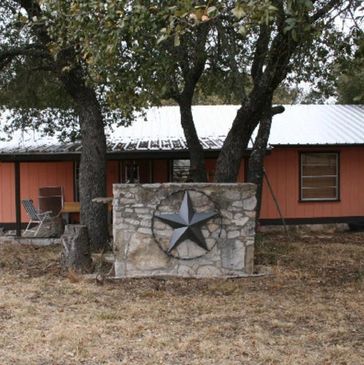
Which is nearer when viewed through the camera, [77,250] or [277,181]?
[77,250]

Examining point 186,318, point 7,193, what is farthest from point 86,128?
point 186,318

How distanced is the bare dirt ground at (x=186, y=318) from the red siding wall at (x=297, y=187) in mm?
5498

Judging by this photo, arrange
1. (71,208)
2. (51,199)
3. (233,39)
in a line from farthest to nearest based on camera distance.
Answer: (51,199), (71,208), (233,39)

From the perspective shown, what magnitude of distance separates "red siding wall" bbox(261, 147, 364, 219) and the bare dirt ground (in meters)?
5.50

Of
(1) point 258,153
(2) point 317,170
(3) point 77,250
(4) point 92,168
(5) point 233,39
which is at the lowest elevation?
(3) point 77,250

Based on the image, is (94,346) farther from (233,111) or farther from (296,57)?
(233,111)

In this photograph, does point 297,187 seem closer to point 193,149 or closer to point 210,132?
point 210,132

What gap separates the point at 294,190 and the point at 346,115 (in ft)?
12.9

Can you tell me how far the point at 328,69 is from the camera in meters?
12.4

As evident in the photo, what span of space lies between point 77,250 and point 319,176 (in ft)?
28.7

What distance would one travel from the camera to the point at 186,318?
268 inches

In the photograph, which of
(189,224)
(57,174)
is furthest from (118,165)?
(189,224)

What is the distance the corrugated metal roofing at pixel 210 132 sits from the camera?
14.7 meters

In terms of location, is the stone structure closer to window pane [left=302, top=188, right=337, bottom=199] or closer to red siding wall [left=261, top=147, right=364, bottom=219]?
red siding wall [left=261, top=147, right=364, bottom=219]
